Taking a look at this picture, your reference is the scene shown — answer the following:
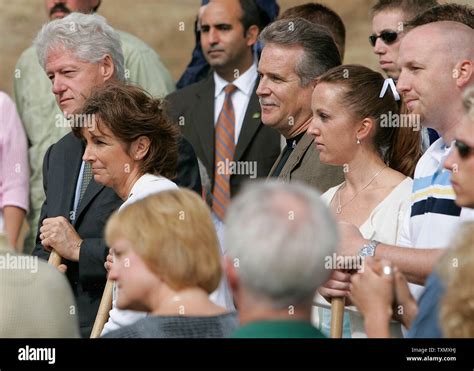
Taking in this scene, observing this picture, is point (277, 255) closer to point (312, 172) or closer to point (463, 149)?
point (463, 149)

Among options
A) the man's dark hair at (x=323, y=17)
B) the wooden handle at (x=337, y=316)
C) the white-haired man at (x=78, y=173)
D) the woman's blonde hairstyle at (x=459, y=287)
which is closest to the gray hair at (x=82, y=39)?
the white-haired man at (x=78, y=173)

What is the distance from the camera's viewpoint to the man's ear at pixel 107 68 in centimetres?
641

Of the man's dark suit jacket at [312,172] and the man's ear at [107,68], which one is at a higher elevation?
the man's ear at [107,68]

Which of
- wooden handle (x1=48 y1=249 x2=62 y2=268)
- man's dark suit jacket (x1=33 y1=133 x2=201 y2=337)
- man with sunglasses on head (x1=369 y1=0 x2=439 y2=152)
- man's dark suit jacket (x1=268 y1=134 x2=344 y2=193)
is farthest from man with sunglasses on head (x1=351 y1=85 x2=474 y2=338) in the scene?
man with sunglasses on head (x1=369 y1=0 x2=439 y2=152)

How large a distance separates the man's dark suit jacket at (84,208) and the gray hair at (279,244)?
7.68 ft

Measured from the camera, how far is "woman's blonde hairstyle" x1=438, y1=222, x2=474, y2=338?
3617 mm

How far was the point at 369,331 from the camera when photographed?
450 cm

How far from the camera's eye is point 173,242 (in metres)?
3.97

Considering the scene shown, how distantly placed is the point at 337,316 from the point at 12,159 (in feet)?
8.81

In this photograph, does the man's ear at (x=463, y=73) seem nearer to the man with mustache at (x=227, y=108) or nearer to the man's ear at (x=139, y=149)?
the man's ear at (x=139, y=149)

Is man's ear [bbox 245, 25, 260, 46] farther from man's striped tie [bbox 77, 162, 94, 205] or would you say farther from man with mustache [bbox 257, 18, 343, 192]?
man's striped tie [bbox 77, 162, 94, 205]
